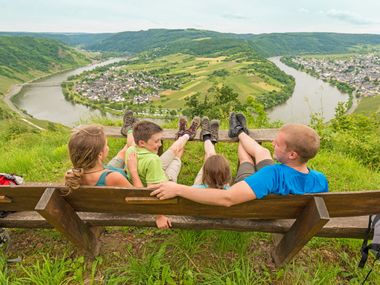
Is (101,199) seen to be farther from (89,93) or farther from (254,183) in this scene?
(89,93)

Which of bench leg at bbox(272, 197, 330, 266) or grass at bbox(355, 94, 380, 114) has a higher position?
bench leg at bbox(272, 197, 330, 266)

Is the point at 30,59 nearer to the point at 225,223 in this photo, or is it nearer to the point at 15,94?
the point at 15,94

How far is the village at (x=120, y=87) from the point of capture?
76750mm

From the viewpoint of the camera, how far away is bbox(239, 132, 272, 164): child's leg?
291 centimetres

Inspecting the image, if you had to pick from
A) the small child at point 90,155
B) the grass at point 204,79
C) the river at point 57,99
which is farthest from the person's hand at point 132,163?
the grass at point 204,79

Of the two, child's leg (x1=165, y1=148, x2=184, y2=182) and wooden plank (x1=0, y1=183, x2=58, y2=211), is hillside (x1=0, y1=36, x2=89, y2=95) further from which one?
wooden plank (x1=0, y1=183, x2=58, y2=211)

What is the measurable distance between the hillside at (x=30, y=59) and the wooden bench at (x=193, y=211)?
103789 mm

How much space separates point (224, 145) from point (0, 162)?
3.73 m

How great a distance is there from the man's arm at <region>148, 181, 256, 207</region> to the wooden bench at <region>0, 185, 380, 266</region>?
0.06 m

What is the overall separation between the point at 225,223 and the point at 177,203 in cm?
51

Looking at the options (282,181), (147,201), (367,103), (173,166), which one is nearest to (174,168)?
(173,166)

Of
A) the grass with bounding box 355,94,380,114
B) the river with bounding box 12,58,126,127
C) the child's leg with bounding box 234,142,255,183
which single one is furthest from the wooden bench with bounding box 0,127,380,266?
the river with bounding box 12,58,126,127

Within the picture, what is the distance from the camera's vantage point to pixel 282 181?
1.88m

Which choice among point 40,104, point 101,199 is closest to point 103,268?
point 101,199
